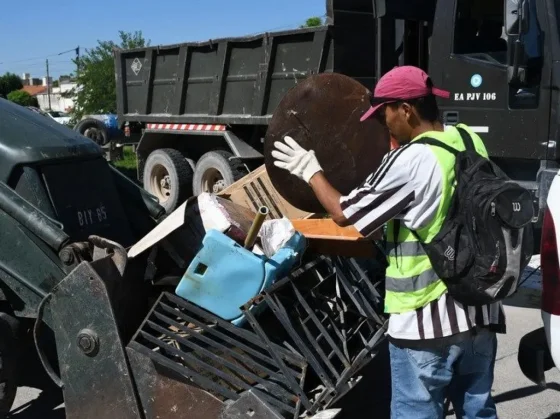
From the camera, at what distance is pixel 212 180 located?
9453 millimetres

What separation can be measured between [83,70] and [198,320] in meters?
29.0

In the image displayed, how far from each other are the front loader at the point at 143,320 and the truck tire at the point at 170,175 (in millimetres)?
5856

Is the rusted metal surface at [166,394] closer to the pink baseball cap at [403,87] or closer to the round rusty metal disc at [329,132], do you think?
the round rusty metal disc at [329,132]

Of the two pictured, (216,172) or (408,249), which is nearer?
(408,249)

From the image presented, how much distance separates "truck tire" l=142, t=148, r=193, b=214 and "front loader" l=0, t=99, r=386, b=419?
5.86 metres

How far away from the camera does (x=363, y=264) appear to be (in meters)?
3.81

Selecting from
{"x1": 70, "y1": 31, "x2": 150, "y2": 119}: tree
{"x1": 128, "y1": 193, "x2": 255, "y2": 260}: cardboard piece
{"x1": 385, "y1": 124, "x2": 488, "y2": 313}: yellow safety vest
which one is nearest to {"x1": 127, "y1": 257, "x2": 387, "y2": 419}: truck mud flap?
{"x1": 128, "y1": 193, "x2": 255, "y2": 260}: cardboard piece

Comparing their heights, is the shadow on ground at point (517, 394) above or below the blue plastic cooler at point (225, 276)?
below

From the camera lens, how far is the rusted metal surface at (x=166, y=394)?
297 cm

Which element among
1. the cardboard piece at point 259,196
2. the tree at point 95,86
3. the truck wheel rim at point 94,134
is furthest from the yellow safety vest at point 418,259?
the tree at point 95,86

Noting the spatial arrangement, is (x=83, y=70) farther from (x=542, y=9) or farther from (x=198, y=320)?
(x=198, y=320)

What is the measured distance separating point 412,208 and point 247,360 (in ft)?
3.44

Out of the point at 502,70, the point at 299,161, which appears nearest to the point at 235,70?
the point at 502,70

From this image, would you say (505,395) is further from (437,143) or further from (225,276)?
(437,143)
